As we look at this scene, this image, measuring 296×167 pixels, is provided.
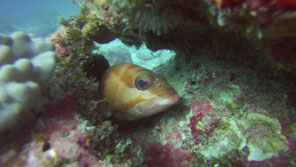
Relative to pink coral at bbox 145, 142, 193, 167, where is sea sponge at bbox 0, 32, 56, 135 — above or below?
above

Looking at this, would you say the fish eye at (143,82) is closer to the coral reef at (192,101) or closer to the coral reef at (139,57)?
the coral reef at (192,101)

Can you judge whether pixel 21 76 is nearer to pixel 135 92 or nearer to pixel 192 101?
pixel 135 92

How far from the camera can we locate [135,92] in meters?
3.16

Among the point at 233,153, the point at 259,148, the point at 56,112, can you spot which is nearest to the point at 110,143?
the point at 56,112

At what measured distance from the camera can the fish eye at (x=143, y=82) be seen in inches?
122

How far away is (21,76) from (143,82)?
1698 mm

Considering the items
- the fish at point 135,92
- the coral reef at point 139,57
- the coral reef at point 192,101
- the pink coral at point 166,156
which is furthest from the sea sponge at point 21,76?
the coral reef at point 139,57

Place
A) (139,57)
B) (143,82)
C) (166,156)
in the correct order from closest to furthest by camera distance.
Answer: (166,156), (143,82), (139,57)

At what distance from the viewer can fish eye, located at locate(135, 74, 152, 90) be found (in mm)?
3106

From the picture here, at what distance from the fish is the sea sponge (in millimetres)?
992

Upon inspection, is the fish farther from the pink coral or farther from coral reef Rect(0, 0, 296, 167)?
the pink coral

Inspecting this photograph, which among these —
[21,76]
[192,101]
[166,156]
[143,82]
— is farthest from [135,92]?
[21,76]

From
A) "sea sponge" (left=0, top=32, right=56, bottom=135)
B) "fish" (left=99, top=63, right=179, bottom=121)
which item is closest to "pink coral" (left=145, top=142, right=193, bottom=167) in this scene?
"fish" (left=99, top=63, right=179, bottom=121)

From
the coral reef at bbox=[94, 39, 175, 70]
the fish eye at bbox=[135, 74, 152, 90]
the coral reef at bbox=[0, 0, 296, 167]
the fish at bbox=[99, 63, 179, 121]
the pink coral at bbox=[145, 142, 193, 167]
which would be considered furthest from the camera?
the coral reef at bbox=[94, 39, 175, 70]
